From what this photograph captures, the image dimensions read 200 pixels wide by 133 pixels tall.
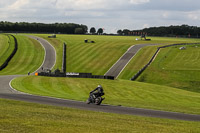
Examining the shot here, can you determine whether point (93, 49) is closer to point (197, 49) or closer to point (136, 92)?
point (197, 49)

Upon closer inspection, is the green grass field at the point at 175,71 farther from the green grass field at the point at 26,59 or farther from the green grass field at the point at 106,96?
the green grass field at the point at 26,59

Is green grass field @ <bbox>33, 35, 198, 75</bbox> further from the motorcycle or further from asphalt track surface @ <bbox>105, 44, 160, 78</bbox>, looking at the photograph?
the motorcycle

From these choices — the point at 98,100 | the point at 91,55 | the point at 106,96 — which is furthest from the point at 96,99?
the point at 91,55

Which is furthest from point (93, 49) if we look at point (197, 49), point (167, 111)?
point (167, 111)

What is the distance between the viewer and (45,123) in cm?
1761

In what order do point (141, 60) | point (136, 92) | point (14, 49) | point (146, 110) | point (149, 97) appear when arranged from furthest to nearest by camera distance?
1. point (14, 49)
2. point (141, 60)
3. point (136, 92)
4. point (149, 97)
5. point (146, 110)

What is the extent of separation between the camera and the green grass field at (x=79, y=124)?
1645 cm

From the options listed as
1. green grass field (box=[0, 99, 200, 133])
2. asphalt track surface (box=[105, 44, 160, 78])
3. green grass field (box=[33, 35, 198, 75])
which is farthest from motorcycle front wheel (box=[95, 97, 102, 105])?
green grass field (box=[33, 35, 198, 75])

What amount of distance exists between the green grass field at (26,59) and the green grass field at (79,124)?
6429 cm

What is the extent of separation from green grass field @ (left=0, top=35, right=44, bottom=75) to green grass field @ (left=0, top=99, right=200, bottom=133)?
64.3 metres

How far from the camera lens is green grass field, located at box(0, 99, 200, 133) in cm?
1645

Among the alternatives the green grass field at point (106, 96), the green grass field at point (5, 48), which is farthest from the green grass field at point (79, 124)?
the green grass field at point (5, 48)

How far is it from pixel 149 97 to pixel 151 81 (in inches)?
1153

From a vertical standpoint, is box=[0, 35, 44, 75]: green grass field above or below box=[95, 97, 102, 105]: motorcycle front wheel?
below
